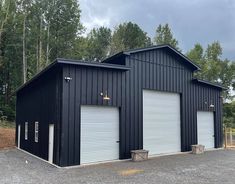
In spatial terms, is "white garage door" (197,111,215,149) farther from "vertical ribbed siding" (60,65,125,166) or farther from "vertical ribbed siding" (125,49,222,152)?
"vertical ribbed siding" (60,65,125,166)

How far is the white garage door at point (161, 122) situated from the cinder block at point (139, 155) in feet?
3.16

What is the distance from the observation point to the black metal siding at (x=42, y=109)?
438 inches

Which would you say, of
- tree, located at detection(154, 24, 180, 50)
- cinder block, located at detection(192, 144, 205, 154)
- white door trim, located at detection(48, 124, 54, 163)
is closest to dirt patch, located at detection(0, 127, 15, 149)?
white door trim, located at detection(48, 124, 54, 163)

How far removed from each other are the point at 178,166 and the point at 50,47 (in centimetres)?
2445

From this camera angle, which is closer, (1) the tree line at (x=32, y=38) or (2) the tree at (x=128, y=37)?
(1) the tree line at (x=32, y=38)

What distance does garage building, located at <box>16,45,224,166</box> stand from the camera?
1093cm

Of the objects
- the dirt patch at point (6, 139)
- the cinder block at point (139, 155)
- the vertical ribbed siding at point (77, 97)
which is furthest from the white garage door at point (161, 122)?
the dirt patch at point (6, 139)

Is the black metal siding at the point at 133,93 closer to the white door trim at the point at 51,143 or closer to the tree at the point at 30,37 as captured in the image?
the white door trim at the point at 51,143

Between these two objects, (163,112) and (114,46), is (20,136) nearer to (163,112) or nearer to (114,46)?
(163,112)

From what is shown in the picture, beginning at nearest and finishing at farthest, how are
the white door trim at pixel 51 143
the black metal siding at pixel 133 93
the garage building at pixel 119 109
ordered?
1. the black metal siding at pixel 133 93
2. the garage building at pixel 119 109
3. the white door trim at pixel 51 143

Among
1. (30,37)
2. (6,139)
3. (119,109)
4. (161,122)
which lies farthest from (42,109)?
(30,37)

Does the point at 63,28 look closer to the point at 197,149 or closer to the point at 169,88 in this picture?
the point at 169,88

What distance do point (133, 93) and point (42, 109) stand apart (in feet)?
14.2

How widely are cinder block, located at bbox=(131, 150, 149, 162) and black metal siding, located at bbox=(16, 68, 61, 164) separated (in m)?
3.25
